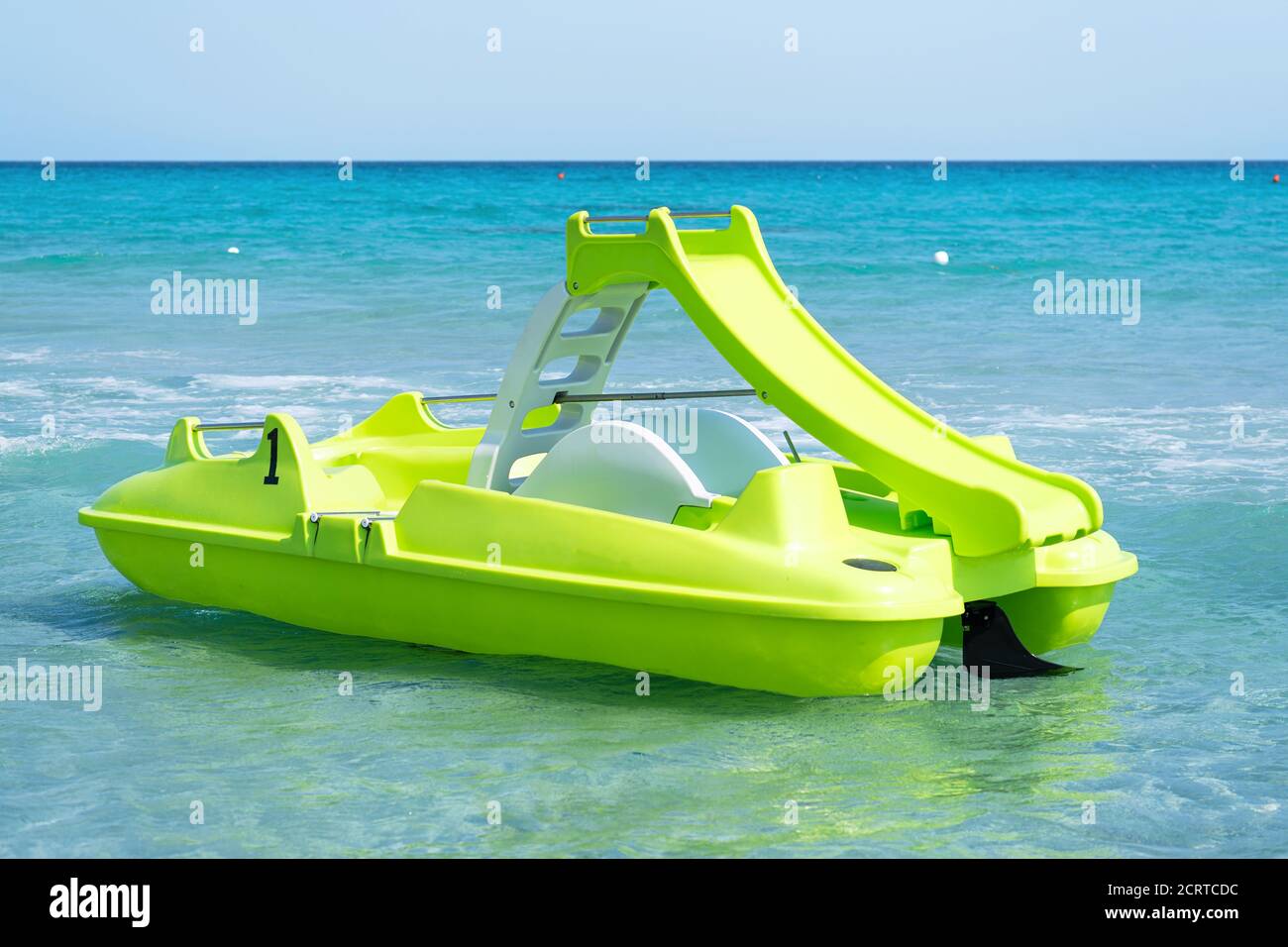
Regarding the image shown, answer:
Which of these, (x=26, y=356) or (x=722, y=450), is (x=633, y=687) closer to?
(x=722, y=450)

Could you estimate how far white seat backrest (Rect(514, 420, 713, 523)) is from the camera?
6.12 m

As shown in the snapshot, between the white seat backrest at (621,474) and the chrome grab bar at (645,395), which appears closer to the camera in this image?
the white seat backrest at (621,474)

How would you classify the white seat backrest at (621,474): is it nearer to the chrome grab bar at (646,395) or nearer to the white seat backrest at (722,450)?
the chrome grab bar at (646,395)

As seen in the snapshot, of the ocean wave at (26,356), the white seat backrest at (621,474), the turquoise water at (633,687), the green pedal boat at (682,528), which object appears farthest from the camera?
the ocean wave at (26,356)

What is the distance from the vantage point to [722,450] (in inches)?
263

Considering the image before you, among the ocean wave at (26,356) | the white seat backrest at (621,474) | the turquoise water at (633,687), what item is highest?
the white seat backrest at (621,474)

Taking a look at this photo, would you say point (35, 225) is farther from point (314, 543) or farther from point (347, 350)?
point (314, 543)

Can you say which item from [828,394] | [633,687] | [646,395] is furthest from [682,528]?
[646,395]

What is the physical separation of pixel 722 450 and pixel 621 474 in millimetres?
662

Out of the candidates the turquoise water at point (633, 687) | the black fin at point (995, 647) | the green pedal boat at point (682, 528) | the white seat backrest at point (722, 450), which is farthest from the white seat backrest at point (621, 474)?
the black fin at point (995, 647)

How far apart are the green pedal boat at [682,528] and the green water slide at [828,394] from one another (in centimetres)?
1

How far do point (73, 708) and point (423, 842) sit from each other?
6.52 feet

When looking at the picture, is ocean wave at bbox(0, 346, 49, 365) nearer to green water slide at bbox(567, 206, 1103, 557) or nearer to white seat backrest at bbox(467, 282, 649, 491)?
white seat backrest at bbox(467, 282, 649, 491)

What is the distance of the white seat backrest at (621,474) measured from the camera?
241 inches
